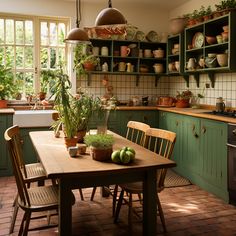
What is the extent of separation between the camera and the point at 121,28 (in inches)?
103

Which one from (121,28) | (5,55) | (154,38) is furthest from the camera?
(154,38)

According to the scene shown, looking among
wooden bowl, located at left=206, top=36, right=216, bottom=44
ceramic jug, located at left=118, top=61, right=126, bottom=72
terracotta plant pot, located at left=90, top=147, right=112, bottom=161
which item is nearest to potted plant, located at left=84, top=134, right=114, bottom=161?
terracotta plant pot, located at left=90, top=147, right=112, bottom=161

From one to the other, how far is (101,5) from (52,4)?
824mm

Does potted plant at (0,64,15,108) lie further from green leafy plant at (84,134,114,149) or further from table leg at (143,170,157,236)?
table leg at (143,170,157,236)

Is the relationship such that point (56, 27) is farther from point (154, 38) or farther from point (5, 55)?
point (154, 38)

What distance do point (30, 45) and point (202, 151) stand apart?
322 centimetres

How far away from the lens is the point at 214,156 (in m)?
3.59

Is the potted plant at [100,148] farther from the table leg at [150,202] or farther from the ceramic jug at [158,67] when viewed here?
the ceramic jug at [158,67]

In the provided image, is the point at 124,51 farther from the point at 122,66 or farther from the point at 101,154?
the point at 101,154

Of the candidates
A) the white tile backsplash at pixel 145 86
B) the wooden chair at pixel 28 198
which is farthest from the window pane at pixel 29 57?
the wooden chair at pixel 28 198

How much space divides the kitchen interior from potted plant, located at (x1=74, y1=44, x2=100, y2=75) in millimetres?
137

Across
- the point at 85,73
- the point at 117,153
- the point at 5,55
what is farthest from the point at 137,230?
the point at 5,55

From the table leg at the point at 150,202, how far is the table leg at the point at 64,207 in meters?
0.53

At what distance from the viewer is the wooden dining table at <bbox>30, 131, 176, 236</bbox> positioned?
1.87m
